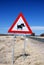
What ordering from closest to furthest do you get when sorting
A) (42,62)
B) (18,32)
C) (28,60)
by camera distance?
(18,32), (42,62), (28,60)

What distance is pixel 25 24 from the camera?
13234 millimetres

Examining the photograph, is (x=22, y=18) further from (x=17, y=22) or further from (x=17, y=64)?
(x=17, y=64)

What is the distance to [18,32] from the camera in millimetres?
13062

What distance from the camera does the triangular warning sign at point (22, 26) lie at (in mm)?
13086

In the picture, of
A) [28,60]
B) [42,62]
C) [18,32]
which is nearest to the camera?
[18,32]

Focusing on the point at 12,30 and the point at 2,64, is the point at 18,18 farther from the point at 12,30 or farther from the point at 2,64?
the point at 2,64

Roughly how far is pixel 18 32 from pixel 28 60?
115 inches

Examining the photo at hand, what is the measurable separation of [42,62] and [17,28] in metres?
2.66

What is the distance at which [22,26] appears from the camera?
13039 mm

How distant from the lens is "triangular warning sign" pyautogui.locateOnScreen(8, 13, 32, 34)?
42.9ft

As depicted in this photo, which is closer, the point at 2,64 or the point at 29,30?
the point at 29,30

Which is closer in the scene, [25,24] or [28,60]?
[25,24]

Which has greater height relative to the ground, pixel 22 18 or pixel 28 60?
pixel 22 18

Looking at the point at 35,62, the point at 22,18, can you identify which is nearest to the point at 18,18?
the point at 22,18
